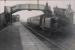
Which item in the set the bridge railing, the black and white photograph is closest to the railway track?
the black and white photograph

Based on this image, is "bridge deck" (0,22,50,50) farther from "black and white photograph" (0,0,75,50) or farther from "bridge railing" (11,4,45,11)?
"bridge railing" (11,4,45,11)

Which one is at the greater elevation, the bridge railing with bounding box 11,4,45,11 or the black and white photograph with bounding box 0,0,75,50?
the bridge railing with bounding box 11,4,45,11

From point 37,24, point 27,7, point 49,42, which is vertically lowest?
point 49,42

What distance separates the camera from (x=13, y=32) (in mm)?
7566

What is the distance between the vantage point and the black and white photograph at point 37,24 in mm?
7492

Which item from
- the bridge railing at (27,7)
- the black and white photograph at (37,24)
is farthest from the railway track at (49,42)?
the bridge railing at (27,7)

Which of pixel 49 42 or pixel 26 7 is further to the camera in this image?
pixel 49 42

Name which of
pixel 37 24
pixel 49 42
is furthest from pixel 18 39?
pixel 49 42

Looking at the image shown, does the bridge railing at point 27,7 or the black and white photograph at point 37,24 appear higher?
the bridge railing at point 27,7

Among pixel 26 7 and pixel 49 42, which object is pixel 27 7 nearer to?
pixel 26 7

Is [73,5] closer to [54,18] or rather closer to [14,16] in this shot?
[54,18]

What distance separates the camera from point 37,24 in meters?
7.64

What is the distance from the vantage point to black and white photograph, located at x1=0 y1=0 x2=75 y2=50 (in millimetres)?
7492

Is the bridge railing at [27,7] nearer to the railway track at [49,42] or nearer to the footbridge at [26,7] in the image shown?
the footbridge at [26,7]
